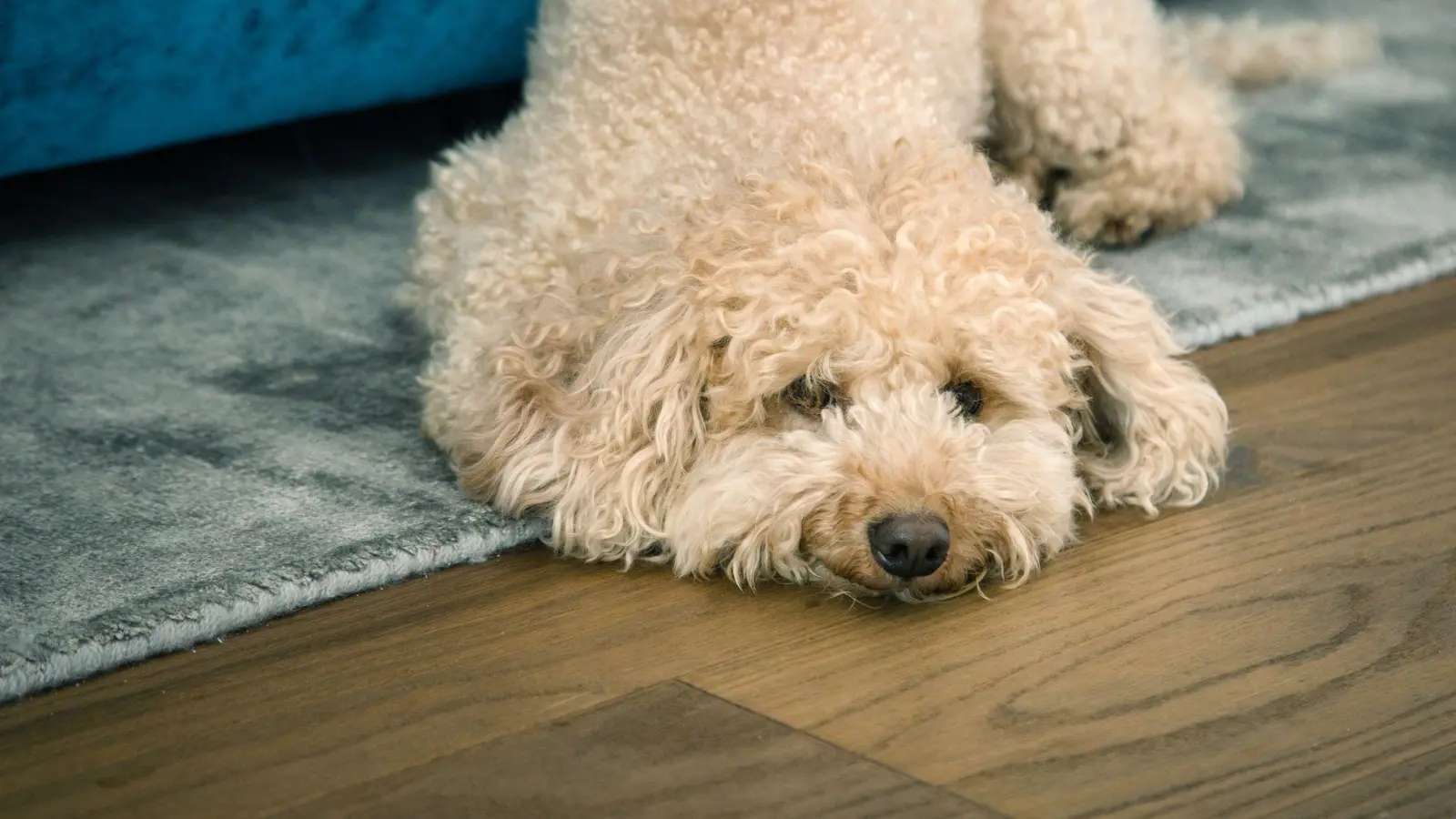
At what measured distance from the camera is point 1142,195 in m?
2.64

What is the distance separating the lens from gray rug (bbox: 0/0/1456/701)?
1.67 m

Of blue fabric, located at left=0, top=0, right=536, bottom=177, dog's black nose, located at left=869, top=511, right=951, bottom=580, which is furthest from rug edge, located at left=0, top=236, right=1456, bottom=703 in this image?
blue fabric, located at left=0, top=0, right=536, bottom=177

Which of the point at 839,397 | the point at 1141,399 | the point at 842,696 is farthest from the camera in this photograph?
the point at 1141,399

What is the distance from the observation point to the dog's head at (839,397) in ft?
5.21

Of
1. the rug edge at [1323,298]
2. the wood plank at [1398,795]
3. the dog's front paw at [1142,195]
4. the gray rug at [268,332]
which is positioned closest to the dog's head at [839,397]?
the gray rug at [268,332]

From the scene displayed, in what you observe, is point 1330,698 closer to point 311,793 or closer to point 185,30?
point 311,793

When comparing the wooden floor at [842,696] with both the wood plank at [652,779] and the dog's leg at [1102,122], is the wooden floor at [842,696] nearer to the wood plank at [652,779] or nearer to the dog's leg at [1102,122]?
the wood plank at [652,779]

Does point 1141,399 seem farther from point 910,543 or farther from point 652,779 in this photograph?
point 652,779

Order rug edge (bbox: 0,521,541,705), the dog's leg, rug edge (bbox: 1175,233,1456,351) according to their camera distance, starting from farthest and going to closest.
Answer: the dog's leg < rug edge (bbox: 1175,233,1456,351) < rug edge (bbox: 0,521,541,705)

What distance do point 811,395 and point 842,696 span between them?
0.36 m

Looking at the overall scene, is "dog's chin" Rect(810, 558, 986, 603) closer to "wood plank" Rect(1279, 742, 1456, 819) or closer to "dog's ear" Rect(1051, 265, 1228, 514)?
"dog's ear" Rect(1051, 265, 1228, 514)

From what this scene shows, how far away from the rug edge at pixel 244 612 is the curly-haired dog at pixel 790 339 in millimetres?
69

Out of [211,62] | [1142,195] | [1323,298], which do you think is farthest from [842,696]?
[211,62]

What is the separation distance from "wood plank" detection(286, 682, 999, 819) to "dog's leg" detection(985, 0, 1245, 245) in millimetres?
1529
